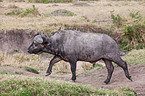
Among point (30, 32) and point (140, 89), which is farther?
point (30, 32)

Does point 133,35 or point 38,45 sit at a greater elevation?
point 38,45

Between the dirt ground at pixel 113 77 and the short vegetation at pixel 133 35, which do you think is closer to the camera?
the dirt ground at pixel 113 77

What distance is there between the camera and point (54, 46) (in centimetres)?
855

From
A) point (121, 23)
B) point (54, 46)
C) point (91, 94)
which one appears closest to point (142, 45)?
point (121, 23)

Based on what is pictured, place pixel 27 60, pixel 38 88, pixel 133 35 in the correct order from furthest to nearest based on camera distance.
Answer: pixel 133 35, pixel 27 60, pixel 38 88

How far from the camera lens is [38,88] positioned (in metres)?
5.70

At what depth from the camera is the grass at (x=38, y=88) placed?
5535 mm

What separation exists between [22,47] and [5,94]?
9631 millimetres

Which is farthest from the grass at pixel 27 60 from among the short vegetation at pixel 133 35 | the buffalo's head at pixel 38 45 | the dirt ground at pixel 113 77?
the short vegetation at pixel 133 35

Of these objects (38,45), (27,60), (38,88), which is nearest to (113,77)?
(38,45)

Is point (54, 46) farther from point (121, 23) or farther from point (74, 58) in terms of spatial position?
→ point (121, 23)

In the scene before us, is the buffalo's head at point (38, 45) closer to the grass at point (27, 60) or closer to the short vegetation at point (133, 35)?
the grass at point (27, 60)

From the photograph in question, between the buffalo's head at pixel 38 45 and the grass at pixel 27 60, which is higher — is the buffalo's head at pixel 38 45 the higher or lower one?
the higher one

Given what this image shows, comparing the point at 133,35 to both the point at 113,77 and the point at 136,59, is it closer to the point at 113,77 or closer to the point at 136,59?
the point at 136,59
